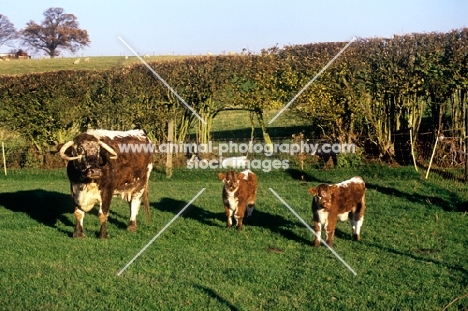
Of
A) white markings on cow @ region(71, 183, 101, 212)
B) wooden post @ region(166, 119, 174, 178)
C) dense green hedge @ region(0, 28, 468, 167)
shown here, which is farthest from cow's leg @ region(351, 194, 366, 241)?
wooden post @ region(166, 119, 174, 178)

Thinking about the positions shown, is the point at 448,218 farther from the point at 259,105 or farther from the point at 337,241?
the point at 259,105

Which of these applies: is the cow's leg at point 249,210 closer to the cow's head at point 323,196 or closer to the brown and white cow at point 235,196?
the brown and white cow at point 235,196

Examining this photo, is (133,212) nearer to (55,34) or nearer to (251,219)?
(251,219)

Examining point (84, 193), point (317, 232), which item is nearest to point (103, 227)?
point (84, 193)

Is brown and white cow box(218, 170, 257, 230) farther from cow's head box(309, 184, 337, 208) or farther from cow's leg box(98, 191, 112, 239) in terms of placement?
cow's leg box(98, 191, 112, 239)

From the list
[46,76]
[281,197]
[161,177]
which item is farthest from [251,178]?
[46,76]

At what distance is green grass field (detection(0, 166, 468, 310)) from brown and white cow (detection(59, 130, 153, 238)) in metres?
0.52

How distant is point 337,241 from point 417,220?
266 cm

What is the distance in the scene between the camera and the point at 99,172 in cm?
1202

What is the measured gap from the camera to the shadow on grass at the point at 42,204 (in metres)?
14.6

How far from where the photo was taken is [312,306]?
8172mm

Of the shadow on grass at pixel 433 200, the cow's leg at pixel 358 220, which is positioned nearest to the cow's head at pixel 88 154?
the cow's leg at pixel 358 220

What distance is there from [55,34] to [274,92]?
2275 inches

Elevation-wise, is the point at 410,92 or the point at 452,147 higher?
the point at 410,92
